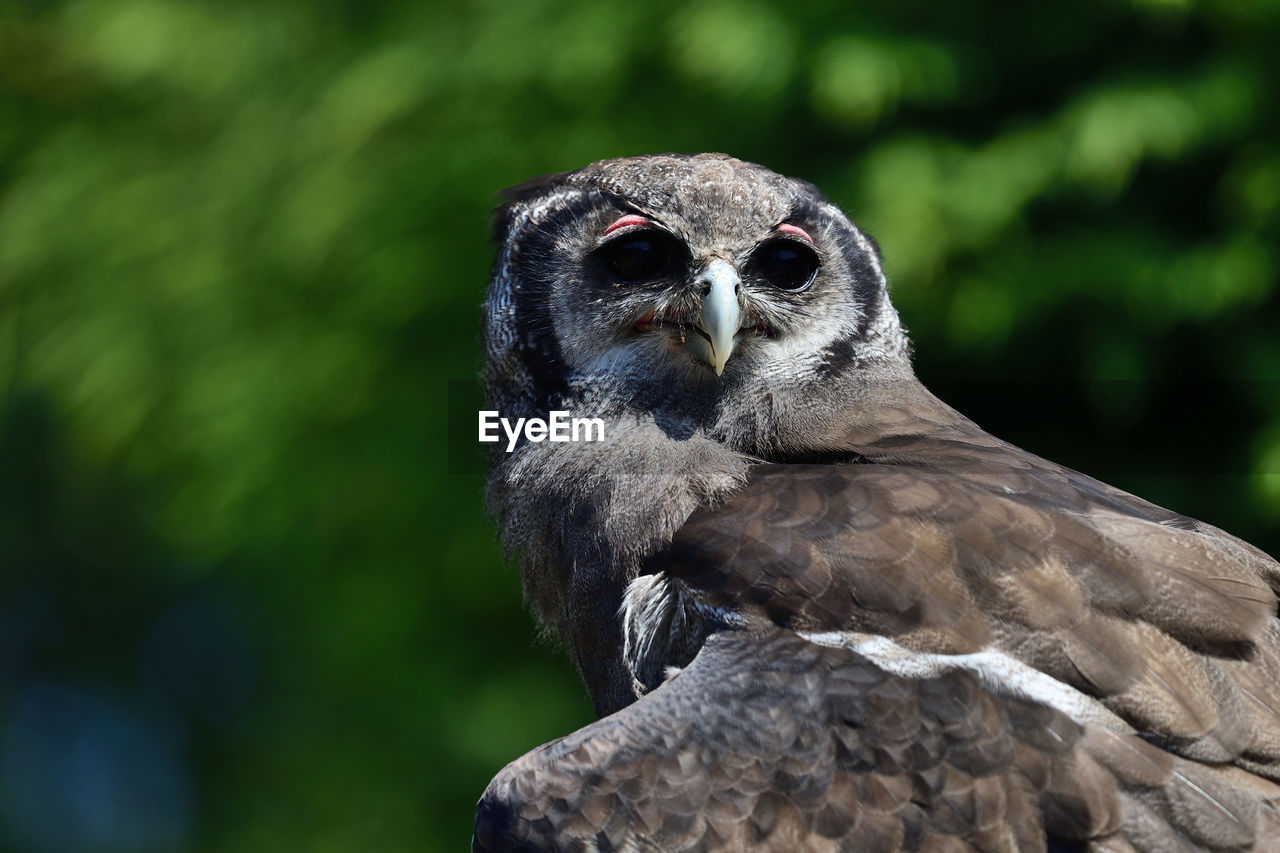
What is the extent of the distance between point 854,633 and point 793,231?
1015 mm

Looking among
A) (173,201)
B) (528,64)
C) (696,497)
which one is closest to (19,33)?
(173,201)

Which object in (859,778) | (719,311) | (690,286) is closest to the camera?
(859,778)

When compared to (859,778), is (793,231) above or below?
above

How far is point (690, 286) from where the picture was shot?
8.73 ft

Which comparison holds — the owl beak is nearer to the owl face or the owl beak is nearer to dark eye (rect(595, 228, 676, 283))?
the owl face

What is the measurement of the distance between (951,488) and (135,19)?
5.12 metres

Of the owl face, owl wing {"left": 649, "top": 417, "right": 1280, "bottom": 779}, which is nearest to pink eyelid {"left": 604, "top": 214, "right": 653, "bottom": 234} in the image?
the owl face

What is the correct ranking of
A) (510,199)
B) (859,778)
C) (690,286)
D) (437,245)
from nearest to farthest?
(859,778), (690,286), (510,199), (437,245)

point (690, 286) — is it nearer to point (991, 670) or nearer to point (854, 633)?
point (854, 633)

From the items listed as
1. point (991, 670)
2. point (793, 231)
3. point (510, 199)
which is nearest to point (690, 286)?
point (793, 231)

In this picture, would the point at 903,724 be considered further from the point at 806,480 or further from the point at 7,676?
the point at 7,676

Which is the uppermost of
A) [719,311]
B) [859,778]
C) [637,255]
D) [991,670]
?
[637,255]

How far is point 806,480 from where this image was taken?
233 cm

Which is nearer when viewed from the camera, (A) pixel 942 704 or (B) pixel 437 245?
(A) pixel 942 704
